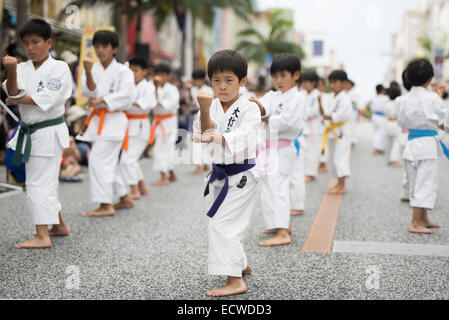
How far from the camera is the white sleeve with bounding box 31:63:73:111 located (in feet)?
14.5

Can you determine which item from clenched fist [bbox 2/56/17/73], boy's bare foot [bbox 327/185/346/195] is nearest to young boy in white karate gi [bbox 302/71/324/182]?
boy's bare foot [bbox 327/185/346/195]

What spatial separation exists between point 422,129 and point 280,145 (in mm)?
1455

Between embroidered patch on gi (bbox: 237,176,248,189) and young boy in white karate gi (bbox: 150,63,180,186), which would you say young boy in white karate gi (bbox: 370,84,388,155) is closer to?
young boy in white karate gi (bbox: 150,63,180,186)

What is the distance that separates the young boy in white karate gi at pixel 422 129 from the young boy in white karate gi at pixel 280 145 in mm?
1158

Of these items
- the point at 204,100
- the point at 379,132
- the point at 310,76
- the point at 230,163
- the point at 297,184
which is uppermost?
the point at 310,76

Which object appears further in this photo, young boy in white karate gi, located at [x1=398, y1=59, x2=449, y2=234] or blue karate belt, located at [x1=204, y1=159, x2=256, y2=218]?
Result: young boy in white karate gi, located at [x1=398, y1=59, x2=449, y2=234]

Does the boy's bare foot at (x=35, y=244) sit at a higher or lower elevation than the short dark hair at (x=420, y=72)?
lower

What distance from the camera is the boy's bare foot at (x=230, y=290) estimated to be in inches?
133

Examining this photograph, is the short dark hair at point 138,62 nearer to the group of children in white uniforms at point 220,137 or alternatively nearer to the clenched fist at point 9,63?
the group of children in white uniforms at point 220,137

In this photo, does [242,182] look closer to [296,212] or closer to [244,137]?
[244,137]

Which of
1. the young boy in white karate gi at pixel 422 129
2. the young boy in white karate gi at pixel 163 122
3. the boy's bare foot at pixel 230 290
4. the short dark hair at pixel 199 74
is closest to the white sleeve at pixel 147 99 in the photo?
the young boy in white karate gi at pixel 163 122

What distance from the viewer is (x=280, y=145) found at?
5121mm

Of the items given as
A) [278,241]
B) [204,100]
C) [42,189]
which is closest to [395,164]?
[278,241]

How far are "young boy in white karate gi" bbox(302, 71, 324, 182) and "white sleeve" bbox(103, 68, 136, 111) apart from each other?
157 inches
